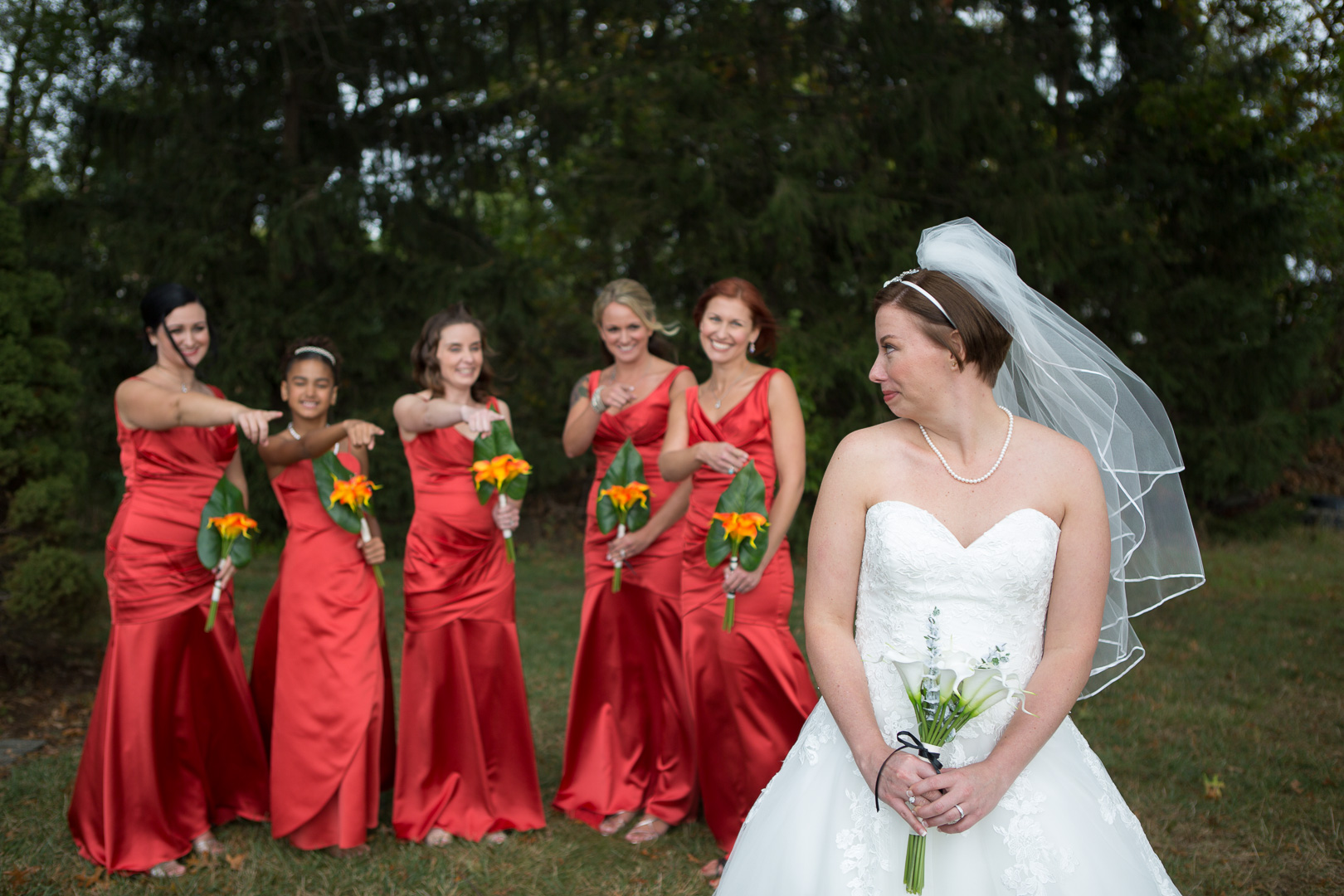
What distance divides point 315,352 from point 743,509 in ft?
7.31

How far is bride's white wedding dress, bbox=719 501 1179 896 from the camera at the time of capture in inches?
91.0

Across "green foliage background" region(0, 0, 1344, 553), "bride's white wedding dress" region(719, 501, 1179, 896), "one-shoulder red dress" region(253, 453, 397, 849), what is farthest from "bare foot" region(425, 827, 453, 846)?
"green foliage background" region(0, 0, 1344, 553)

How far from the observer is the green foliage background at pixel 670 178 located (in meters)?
11.8

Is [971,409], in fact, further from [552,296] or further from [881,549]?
[552,296]

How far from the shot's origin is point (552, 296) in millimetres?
16266

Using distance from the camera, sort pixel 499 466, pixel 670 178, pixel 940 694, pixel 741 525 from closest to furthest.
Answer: pixel 940 694 → pixel 741 525 → pixel 499 466 → pixel 670 178

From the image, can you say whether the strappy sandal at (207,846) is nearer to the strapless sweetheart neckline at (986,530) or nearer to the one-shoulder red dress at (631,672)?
the one-shoulder red dress at (631,672)

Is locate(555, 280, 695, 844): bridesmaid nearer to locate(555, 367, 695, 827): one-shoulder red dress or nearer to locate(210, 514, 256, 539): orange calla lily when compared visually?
locate(555, 367, 695, 827): one-shoulder red dress

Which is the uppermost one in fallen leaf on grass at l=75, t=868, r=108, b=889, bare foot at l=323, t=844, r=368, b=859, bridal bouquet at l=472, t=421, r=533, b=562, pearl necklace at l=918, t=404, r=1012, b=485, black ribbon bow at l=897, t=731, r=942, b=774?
pearl necklace at l=918, t=404, r=1012, b=485

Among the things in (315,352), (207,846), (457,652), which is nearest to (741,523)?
(457,652)

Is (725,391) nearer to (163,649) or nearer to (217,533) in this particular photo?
(217,533)

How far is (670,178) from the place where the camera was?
12.1 m

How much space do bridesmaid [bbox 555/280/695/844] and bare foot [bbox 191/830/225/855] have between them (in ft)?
5.07

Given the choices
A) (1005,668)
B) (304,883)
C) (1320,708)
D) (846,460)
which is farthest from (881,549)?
(1320,708)
